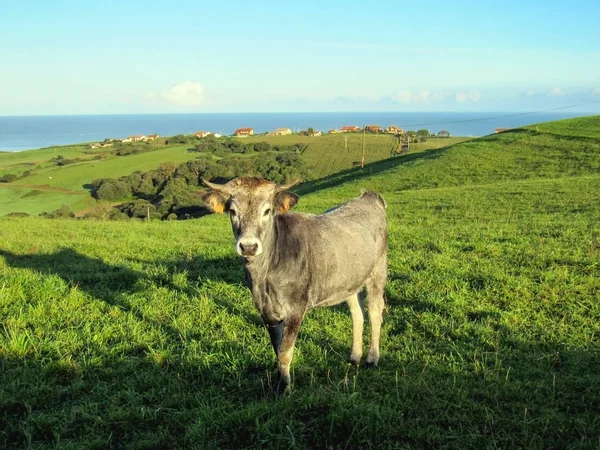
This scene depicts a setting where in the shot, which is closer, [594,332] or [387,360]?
[387,360]

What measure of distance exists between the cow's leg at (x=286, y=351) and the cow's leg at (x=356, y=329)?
1.29 meters

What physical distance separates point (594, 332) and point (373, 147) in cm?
9399

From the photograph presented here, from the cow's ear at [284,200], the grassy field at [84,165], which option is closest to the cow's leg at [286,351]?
the cow's ear at [284,200]

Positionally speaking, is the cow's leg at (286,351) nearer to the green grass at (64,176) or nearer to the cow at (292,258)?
the cow at (292,258)

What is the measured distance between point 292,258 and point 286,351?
1070 millimetres

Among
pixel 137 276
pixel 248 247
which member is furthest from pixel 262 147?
pixel 248 247

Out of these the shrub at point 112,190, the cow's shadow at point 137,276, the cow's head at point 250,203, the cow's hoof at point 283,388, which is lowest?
the shrub at point 112,190

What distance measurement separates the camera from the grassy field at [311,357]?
437 centimetres

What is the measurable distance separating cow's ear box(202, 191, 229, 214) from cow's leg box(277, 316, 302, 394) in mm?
1490

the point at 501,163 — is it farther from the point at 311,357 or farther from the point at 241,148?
the point at 241,148

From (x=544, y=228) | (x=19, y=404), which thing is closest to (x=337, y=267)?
(x=19, y=404)

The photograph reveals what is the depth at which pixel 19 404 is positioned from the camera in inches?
195

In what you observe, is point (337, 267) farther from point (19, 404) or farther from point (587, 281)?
point (587, 281)

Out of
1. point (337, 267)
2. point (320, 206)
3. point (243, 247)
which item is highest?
point (243, 247)
